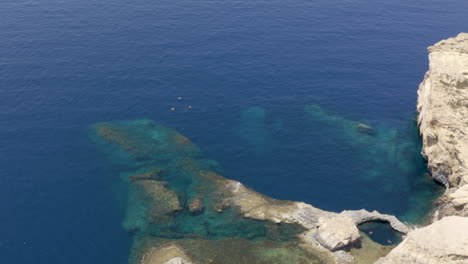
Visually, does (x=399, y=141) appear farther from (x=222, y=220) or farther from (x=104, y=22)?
(x=104, y=22)

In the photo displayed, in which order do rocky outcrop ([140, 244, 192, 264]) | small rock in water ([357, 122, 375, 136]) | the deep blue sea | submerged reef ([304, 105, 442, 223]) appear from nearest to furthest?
1. rocky outcrop ([140, 244, 192, 264])
2. the deep blue sea
3. submerged reef ([304, 105, 442, 223])
4. small rock in water ([357, 122, 375, 136])

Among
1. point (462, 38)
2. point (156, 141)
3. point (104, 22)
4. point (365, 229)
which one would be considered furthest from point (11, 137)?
point (462, 38)

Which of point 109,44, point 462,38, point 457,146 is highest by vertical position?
point 462,38

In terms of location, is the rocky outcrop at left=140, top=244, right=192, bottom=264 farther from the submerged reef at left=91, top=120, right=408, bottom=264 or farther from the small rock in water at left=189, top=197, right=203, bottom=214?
the small rock in water at left=189, top=197, right=203, bottom=214

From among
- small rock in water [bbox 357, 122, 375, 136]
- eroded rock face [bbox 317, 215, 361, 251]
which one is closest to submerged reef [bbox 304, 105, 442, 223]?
small rock in water [bbox 357, 122, 375, 136]

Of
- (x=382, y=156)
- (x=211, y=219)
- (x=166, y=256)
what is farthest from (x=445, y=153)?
(x=166, y=256)

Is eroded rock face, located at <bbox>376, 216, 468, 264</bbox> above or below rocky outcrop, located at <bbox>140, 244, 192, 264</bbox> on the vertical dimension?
above

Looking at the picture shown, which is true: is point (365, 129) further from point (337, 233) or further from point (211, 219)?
point (211, 219)

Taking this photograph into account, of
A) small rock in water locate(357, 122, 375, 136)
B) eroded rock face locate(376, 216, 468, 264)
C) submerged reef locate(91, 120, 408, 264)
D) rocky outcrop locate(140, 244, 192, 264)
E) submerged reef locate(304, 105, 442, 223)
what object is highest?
eroded rock face locate(376, 216, 468, 264)
